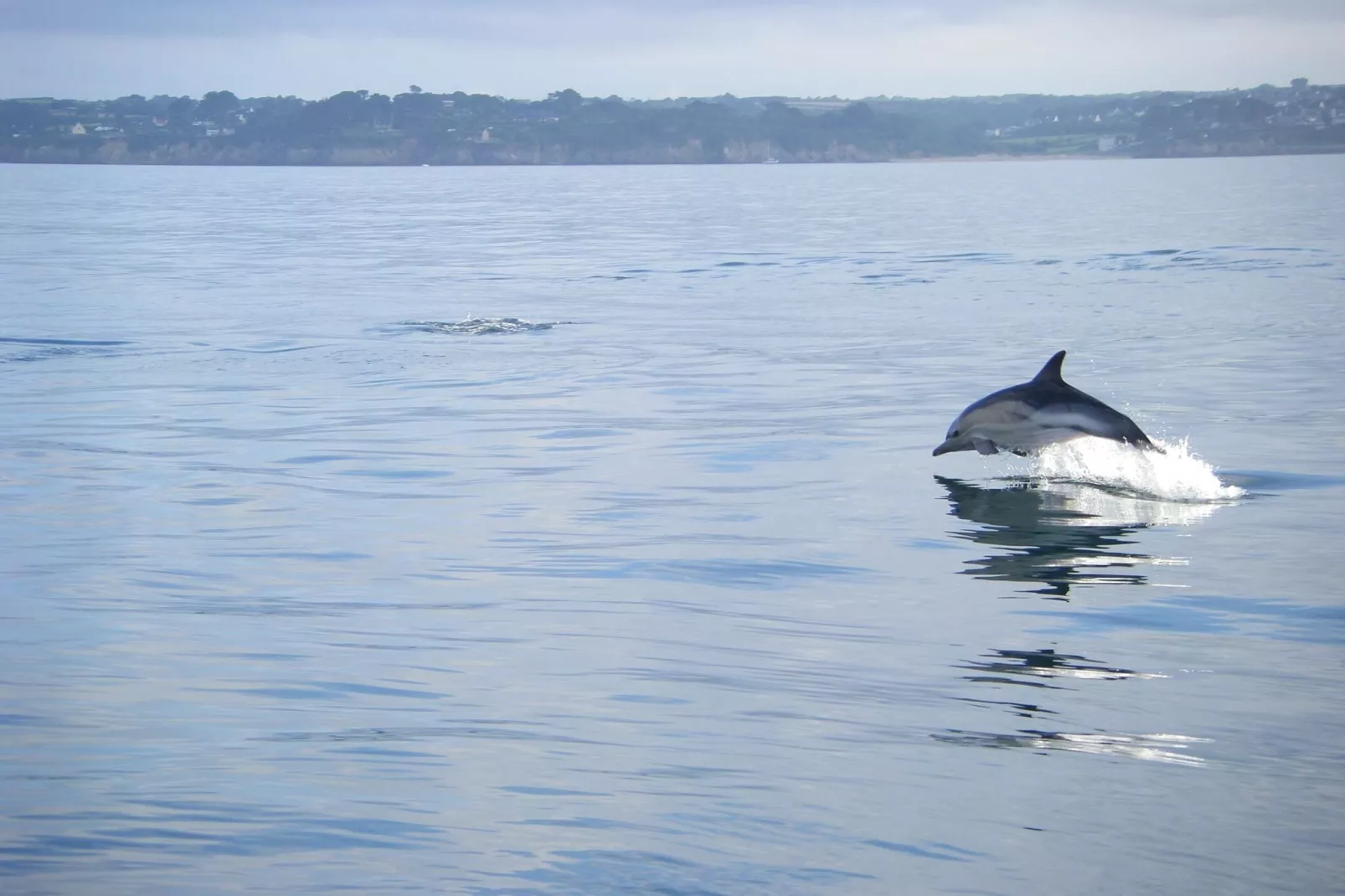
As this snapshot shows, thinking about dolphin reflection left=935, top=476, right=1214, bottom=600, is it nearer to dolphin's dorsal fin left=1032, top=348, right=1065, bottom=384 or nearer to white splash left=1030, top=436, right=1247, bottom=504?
white splash left=1030, top=436, right=1247, bottom=504

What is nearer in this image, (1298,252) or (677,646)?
(677,646)

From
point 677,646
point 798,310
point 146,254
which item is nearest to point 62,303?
point 798,310

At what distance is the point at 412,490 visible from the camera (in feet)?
50.9

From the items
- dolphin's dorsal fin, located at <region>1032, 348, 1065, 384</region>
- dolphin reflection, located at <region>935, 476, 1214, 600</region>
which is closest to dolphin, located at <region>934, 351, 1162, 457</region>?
dolphin's dorsal fin, located at <region>1032, 348, 1065, 384</region>

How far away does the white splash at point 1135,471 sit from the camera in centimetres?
1545

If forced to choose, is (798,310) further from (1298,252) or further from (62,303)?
(1298,252)

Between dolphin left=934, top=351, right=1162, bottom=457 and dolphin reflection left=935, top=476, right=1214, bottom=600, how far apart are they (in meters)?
0.48

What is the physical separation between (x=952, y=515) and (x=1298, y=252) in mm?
37701

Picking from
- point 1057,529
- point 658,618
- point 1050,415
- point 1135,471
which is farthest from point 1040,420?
point 658,618

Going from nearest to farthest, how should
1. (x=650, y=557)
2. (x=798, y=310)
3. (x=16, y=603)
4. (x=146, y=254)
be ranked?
(x=16, y=603), (x=650, y=557), (x=798, y=310), (x=146, y=254)

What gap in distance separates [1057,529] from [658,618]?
4392 millimetres

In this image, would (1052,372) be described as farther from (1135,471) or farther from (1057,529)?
(1057,529)

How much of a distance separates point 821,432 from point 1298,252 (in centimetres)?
3406

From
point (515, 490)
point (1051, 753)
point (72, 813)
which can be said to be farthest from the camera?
point (515, 490)
